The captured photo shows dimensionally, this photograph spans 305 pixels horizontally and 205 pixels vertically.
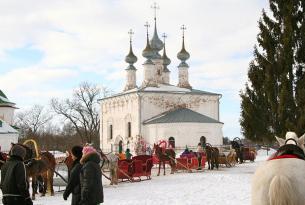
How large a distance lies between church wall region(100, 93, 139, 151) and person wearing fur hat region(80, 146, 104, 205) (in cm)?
4814

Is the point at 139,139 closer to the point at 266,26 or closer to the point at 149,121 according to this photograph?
the point at 149,121

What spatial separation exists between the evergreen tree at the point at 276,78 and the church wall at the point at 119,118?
34.6 metres

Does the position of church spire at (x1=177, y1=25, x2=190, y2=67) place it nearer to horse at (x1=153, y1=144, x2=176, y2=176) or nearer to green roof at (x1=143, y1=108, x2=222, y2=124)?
green roof at (x1=143, y1=108, x2=222, y2=124)

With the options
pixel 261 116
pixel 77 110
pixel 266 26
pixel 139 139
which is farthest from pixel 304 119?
pixel 77 110

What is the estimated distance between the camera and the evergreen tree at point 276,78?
2097 centimetres

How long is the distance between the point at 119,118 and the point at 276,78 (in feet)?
128

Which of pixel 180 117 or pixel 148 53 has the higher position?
pixel 148 53

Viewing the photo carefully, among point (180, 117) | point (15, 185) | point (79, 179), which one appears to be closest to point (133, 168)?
point (79, 179)

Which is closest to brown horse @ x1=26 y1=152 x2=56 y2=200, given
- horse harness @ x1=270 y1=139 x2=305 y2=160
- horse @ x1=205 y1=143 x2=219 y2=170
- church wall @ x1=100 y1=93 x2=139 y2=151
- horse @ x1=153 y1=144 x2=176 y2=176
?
horse @ x1=153 y1=144 x2=176 y2=176

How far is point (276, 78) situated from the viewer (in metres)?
21.6

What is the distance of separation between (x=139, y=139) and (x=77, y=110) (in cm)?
1923

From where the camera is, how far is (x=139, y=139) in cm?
5409

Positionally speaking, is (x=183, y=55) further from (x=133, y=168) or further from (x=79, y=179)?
(x=79, y=179)

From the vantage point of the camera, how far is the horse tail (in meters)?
5.43
